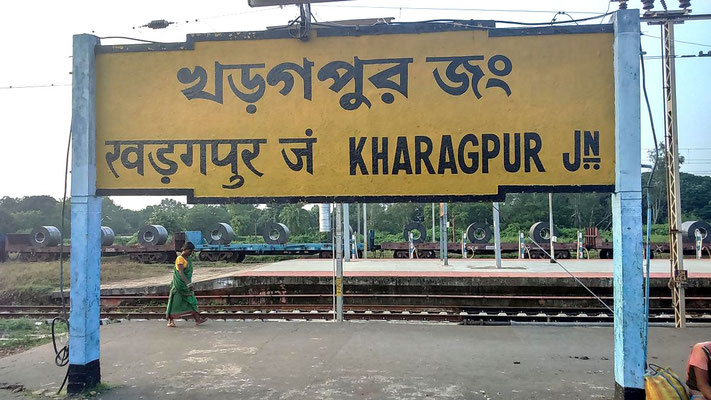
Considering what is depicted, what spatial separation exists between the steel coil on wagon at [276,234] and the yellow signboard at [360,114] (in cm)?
2497

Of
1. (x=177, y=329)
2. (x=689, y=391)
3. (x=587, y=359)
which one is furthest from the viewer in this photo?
(x=177, y=329)

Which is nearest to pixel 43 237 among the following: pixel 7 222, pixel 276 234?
pixel 276 234

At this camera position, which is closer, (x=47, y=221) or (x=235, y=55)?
(x=235, y=55)

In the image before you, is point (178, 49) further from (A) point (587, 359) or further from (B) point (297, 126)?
(A) point (587, 359)

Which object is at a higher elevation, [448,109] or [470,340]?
[448,109]

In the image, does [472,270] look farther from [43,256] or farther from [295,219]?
[295,219]

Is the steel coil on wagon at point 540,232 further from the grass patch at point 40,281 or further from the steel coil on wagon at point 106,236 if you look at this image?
the steel coil on wagon at point 106,236

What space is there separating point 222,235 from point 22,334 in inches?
844

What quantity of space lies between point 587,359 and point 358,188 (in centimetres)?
401

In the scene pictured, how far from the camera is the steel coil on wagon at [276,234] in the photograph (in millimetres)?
30312

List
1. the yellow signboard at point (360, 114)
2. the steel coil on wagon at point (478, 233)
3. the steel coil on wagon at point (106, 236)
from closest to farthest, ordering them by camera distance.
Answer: the yellow signboard at point (360, 114), the steel coil on wagon at point (106, 236), the steel coil on wagon at point (478, 233)

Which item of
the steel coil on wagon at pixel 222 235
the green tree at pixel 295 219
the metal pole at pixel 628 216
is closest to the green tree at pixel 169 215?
the steel coil on wagon at pixel 222 235

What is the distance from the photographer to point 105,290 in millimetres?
14977

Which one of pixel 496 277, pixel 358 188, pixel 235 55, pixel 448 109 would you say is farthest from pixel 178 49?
pixel 496 277
